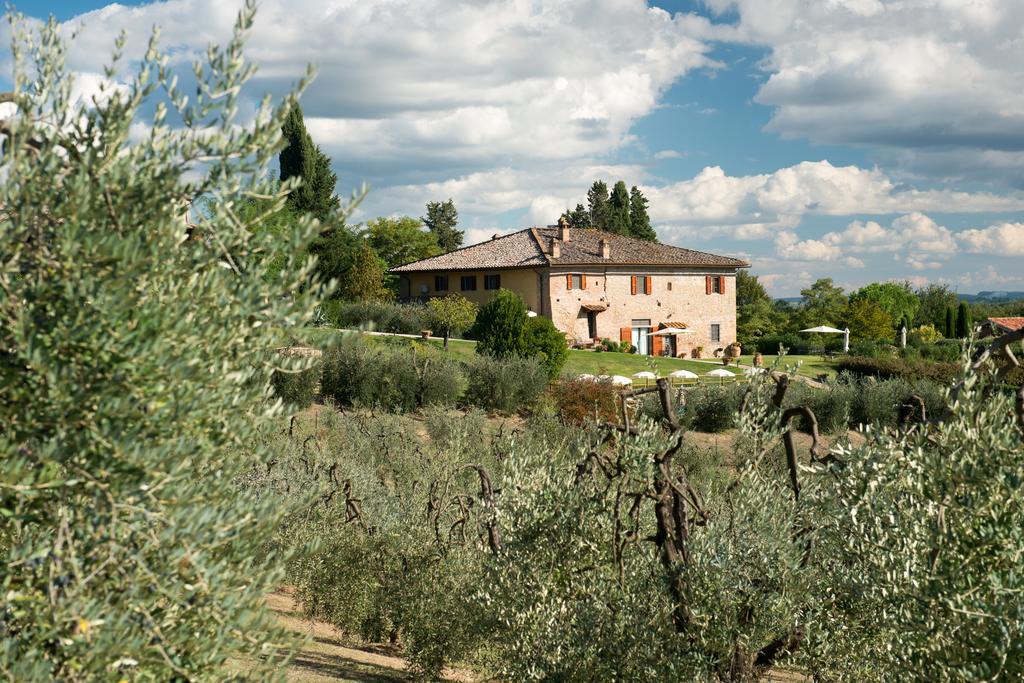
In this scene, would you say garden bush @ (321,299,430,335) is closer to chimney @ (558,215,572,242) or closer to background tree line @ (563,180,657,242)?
chimney @ (558,215,572,242)

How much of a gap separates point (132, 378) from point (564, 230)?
59414 millimetres

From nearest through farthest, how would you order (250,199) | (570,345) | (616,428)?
(250,199) < (616,428) < (570,345)

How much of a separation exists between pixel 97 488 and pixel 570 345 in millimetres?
52540

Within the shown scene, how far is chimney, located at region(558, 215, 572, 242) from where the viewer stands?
61.2 m

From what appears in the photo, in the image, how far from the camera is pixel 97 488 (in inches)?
114

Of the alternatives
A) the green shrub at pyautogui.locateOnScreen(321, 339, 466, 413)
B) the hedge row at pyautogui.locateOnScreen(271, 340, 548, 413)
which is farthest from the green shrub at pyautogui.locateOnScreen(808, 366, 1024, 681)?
the green shrub at pyautogui.locateOnScreen(321, 339, 466, 413)

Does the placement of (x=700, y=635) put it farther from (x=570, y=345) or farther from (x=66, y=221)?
(x=570, y=345)

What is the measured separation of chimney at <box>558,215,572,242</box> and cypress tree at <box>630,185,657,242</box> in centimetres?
2242

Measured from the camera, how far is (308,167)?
203ft

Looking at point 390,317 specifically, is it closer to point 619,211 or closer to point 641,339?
point 641,339

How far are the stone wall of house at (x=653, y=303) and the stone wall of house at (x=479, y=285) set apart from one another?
1868 millimetres

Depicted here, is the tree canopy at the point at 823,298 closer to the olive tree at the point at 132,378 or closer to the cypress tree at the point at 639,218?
the cypress tree at the point at 639,218

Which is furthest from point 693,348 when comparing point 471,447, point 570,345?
point 471,447

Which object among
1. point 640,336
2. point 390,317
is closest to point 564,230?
point 640,336
